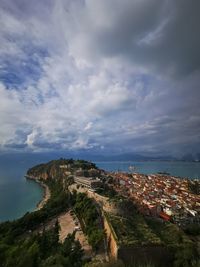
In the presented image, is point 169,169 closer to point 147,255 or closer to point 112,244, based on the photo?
point 112,244

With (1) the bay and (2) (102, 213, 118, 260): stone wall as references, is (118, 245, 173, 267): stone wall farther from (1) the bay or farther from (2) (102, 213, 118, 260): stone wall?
(1) the bay

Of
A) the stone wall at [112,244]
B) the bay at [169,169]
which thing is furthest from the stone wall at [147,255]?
the bay at [169,169]

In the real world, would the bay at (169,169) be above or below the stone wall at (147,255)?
above

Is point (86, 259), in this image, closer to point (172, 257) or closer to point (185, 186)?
point (172, 257)

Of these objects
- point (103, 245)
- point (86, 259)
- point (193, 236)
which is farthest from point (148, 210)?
point (86, 259)

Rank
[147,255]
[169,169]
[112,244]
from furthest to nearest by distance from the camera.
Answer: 1. [169,169]
2. [112,244]
3. [147,255]

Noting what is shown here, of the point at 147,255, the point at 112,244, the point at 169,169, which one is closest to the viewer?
the point at 147,255

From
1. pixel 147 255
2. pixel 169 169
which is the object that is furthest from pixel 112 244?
pixel 169 169

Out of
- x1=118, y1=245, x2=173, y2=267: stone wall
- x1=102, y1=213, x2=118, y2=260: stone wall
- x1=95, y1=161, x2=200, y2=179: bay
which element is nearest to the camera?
x1=118, y1=245, x2=173, y2=267: stone wall

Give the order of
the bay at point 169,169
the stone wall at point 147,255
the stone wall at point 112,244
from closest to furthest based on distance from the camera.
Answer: the stone wall at point 147,255, the stone wall at point 112,244, the bay at point 169,169

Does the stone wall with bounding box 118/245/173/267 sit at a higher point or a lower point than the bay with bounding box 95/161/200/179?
lower

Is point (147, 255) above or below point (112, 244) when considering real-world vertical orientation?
below

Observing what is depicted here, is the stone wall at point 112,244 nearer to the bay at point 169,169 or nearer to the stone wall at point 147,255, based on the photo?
the stone wall at point 147,255

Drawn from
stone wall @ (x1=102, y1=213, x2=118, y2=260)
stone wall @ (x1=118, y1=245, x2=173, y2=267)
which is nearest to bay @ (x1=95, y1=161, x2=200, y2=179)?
stone wall @ (x1=102, y1=213, x2=118, y2=260)
